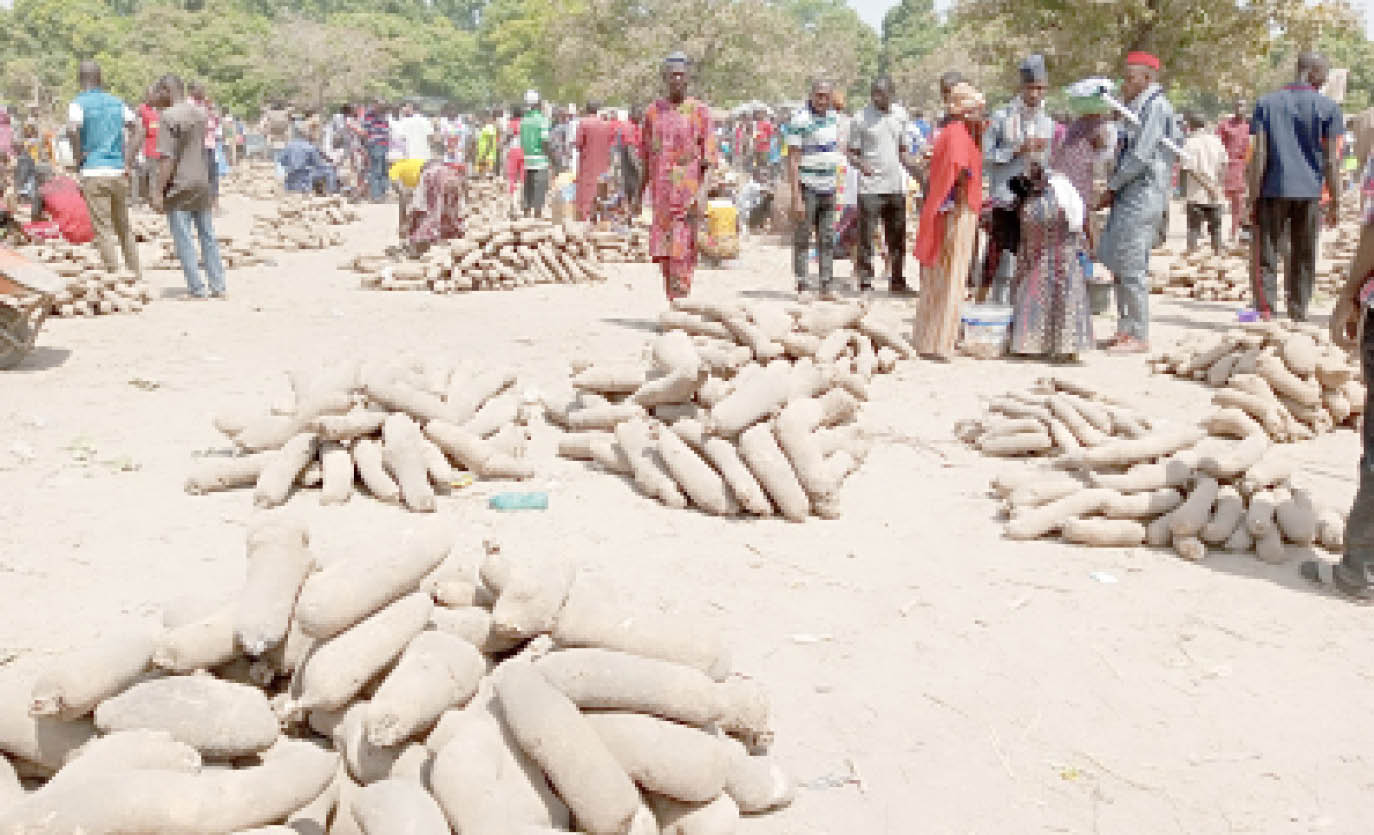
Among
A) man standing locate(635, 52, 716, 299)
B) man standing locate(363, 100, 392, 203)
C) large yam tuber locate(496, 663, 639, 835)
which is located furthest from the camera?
man standing locate(363, 100, 392, 203)

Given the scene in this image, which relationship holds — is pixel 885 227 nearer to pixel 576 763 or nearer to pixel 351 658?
pixel 351 658

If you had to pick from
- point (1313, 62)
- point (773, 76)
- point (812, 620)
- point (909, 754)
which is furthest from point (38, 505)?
point (773, 76)

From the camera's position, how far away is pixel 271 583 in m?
3.04

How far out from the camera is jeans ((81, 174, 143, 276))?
→ 10375mm

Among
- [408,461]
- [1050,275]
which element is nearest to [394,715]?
[408,461]

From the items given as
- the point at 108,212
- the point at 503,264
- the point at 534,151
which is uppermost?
the point at 534,151

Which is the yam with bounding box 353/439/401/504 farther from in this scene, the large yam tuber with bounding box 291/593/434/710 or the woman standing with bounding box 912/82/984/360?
the woman standing with bounding box 912/82/984/360

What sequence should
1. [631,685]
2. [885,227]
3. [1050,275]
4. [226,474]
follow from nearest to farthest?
[631,685]
[226,474]
[1050,275]
[885,227]

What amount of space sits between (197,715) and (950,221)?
668cm

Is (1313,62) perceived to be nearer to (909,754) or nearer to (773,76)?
(909,754)

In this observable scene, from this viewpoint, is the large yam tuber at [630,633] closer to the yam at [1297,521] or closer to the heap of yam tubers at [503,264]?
the yam at [1297,521]

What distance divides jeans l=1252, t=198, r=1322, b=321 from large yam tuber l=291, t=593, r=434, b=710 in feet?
29.1

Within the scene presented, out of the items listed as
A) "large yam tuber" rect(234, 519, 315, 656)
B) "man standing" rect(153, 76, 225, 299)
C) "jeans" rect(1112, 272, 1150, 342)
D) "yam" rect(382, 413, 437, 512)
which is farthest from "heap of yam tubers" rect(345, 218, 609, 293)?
"large yam tuber" rect(234, 519, 315, 656)

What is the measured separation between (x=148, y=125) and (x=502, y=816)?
1356 cm
